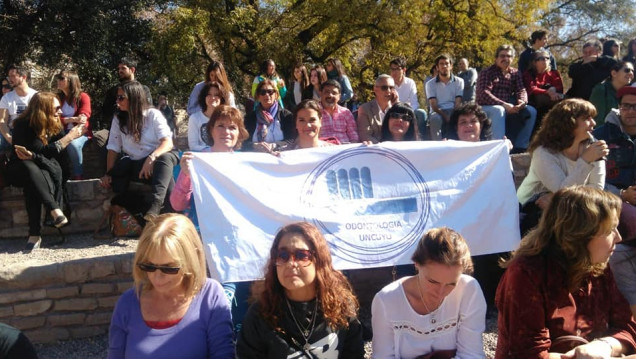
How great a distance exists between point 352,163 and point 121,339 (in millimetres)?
2481

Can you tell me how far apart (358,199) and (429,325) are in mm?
1852

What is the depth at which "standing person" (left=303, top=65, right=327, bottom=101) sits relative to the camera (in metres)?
8.26

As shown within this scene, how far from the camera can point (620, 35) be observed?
22.5 m

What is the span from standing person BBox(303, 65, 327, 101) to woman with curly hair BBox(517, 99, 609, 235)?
13.6 feet

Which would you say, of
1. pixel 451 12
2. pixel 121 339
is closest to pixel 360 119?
pixel 121 339

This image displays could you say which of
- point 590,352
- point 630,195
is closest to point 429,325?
point 590,352

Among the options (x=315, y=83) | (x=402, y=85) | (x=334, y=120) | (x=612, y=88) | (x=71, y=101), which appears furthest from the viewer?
(x=315, y=83)

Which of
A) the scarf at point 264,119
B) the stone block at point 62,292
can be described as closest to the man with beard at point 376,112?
the scarf at point 264,119

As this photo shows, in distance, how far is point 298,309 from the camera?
2.92 m

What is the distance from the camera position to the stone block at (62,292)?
15.0ft

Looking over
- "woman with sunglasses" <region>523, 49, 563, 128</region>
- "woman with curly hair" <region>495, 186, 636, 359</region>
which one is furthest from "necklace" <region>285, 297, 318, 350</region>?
"woman with sunglasses" <region>523, 49, 563, 128</region>

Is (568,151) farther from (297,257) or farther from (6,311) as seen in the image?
(6,311)

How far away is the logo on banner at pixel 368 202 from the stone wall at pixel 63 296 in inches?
65.8

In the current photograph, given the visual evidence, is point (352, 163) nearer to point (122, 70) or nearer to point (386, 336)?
point (386, 336)
